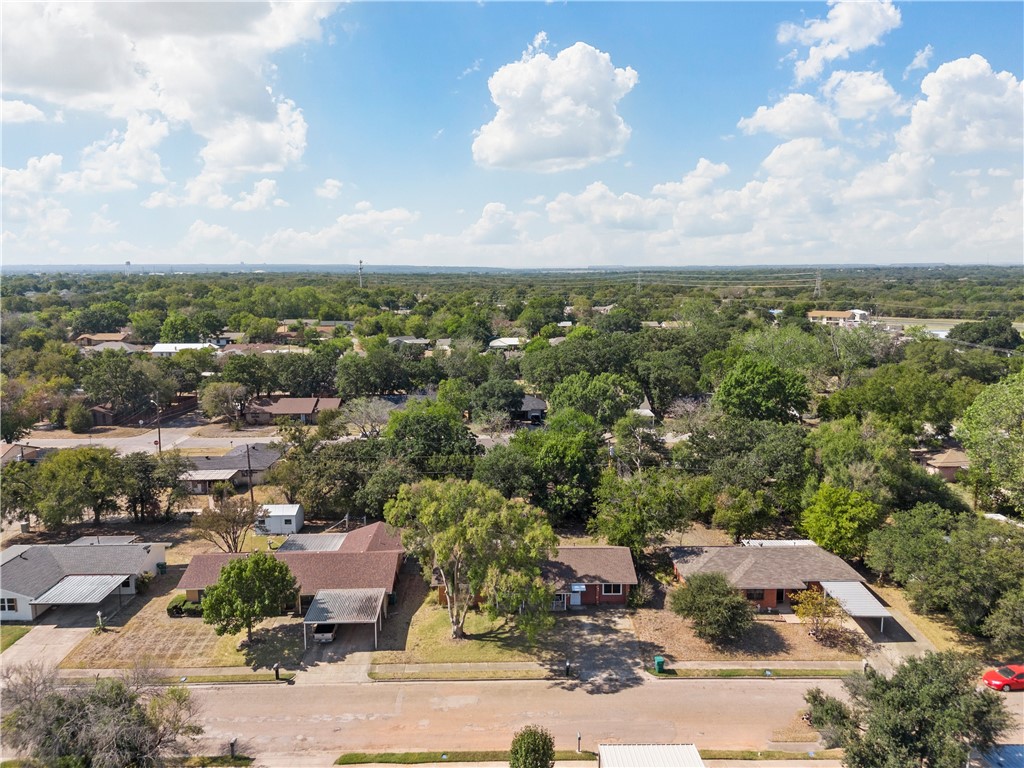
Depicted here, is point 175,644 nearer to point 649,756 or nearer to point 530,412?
point 649,756

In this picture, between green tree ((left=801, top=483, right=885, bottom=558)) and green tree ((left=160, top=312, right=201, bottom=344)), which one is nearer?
green tree ((left=801, top=483, right=885, bottom=558))

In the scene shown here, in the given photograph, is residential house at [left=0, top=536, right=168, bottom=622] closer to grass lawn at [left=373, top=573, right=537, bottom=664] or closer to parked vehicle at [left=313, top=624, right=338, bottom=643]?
parked vehicle at [left=313, top=624, right=338, bottom=643]

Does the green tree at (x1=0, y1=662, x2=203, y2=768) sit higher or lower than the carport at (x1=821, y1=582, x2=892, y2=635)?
higher

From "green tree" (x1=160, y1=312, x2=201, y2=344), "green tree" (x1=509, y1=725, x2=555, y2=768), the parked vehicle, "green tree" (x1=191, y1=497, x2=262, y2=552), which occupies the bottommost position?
the parked vehicle

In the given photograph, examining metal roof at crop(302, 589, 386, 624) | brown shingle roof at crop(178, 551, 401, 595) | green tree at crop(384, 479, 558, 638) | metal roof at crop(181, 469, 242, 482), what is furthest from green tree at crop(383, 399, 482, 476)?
green tree at crop(384, 479, 558, 638)

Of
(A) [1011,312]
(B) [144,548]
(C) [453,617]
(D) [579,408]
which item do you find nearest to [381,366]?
(D) [579,408]

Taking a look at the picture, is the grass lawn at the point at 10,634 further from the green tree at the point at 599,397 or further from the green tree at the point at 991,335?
the green tree at the point at 991,335

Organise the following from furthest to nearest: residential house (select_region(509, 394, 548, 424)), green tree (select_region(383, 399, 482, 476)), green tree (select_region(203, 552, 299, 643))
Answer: residential house (select_region(509, 394, 548, 424))
green tree (select_region(383, 399, 482, 476))
green tree (select_region(203, 552, 299, 643))
